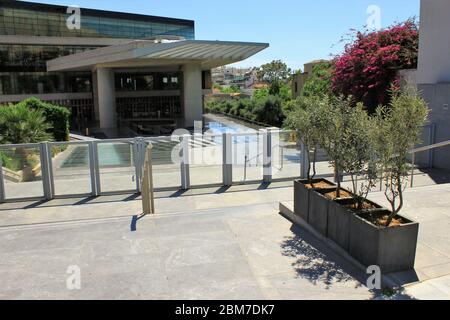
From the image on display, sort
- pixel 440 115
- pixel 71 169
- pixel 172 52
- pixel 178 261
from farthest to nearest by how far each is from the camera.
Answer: pixel 172 52
pixel 440 115
pixel 71 169
pixel 178 261

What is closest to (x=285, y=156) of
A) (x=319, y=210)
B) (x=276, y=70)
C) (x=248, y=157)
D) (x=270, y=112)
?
(x=248, y=157)

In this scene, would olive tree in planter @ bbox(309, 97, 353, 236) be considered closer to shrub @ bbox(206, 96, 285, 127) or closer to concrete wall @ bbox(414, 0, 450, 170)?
concrete wall @ bbox(414, 0, 450, 170)

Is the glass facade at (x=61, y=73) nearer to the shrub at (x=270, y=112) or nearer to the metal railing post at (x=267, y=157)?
the shrub at (x=270, y=112)

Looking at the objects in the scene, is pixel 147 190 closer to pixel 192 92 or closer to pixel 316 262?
pixel 316 262

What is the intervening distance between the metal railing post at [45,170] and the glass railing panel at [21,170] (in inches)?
3.3

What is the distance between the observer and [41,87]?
2041 inches

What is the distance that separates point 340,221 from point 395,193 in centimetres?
101

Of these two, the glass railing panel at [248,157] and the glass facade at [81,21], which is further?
the glass facade at [81,21]

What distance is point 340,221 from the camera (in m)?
6.27

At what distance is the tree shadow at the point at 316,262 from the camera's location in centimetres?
553

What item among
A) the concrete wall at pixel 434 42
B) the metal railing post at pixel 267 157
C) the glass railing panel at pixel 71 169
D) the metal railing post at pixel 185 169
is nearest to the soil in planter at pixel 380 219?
the metal railing post at pixel 267 157

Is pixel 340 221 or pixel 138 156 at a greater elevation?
pixel 138 156
